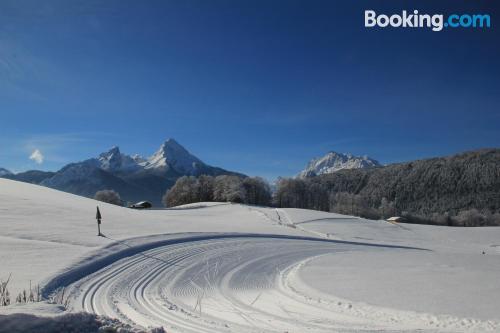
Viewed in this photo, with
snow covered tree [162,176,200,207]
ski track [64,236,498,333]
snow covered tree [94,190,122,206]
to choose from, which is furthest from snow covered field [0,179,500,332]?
snow covered tree [94,190,122,206]

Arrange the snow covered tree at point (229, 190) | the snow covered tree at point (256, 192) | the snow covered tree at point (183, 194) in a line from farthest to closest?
the snow covered tree at point (256, 192) < the snow covered tree at point (183, 194) < the snow covered tree at point (229, 190)

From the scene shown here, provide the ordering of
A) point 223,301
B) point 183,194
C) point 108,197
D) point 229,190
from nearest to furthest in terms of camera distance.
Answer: point 223,301 → point 229,190 → point 183,194 → point 108,197

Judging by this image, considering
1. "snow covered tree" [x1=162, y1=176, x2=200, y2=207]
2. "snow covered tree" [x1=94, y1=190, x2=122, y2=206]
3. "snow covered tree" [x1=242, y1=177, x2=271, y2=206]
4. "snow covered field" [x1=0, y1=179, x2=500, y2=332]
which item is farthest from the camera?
"snow covered tree" [x1=242, y1=177, x2=271, y2=206]

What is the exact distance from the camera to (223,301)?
12.5 meters

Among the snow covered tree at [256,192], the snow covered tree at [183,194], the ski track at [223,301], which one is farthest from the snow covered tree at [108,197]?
the ski track at [223,301]

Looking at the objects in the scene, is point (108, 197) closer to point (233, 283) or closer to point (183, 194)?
point (183, 194)

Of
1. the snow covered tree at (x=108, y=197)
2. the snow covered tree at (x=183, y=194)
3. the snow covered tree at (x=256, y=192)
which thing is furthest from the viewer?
the snow covered tree at (x=256, y=192)

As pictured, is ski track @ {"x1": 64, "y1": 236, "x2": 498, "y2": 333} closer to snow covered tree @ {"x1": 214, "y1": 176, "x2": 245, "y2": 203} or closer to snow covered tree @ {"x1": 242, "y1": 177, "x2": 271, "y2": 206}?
snow covered tree @ {"x1": 214, "y1": 176, "x2": 245, "y2": 203}

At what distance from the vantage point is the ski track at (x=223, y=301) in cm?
965

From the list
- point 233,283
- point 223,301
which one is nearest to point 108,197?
point 233,283

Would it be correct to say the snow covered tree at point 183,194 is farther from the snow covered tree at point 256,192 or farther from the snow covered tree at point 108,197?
the snow covered tree at point 256,192

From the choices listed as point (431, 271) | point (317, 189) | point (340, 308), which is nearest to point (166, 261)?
point (340, 308)

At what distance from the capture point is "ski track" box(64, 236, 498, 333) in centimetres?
965

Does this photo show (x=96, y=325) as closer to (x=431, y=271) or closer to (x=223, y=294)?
(x=223, y=294)
